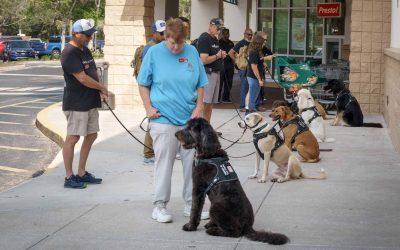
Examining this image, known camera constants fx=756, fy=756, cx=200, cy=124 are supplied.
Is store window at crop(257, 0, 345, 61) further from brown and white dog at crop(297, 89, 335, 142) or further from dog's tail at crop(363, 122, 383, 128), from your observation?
brown and white dog at crop(297, 89, 335, 142)

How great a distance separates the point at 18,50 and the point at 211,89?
46497mm

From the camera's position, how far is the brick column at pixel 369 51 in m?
16.5

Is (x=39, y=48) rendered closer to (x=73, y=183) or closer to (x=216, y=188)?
(x=73, y=183)

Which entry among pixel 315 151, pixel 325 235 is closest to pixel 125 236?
pixel 325 235

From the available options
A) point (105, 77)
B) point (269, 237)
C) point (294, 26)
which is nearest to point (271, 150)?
point (269, 237)

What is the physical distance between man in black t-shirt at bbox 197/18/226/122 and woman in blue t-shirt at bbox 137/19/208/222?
15.3 feet

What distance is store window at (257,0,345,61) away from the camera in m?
25.9

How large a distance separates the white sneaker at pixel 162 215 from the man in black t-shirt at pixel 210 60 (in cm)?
467

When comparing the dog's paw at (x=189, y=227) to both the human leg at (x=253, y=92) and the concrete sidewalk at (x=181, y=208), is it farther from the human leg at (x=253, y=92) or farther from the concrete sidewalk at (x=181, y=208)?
the human leg at (x=253, y=92)

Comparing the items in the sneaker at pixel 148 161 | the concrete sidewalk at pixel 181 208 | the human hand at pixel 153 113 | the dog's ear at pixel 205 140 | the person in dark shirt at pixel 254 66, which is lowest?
the concrete sidewalk at pixel 181 208

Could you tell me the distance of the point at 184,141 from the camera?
6.68m

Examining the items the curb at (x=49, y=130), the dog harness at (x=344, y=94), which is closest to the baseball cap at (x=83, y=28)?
the curb at (x=49, y=130)

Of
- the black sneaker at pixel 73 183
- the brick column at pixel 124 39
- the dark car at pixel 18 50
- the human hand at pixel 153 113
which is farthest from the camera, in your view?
the dark car at pixel 18 50

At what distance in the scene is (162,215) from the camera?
7.34m
